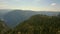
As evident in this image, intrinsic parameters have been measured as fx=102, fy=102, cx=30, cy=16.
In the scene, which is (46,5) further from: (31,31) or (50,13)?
(31,31)

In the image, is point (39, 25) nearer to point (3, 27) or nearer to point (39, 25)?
point (39, 25)

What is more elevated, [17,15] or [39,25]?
[17,15]

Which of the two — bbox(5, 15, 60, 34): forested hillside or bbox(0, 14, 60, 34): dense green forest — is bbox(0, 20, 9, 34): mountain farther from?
bbox(5, 15, 60, 34): forested hillside

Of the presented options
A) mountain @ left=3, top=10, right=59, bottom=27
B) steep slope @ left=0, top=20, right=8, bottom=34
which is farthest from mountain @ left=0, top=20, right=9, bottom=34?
mountain @ left=3, top=10, right=59, bottom=27

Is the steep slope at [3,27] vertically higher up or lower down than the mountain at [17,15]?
lower down

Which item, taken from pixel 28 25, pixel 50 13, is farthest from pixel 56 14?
pixel 28 25

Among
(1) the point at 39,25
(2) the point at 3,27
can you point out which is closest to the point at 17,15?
(2) the point at 3,27

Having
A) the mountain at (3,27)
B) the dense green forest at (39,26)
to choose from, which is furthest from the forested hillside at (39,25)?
the mountain at (3,27)

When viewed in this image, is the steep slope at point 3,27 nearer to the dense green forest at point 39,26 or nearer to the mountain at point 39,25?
the dense green forest at point 39,26
